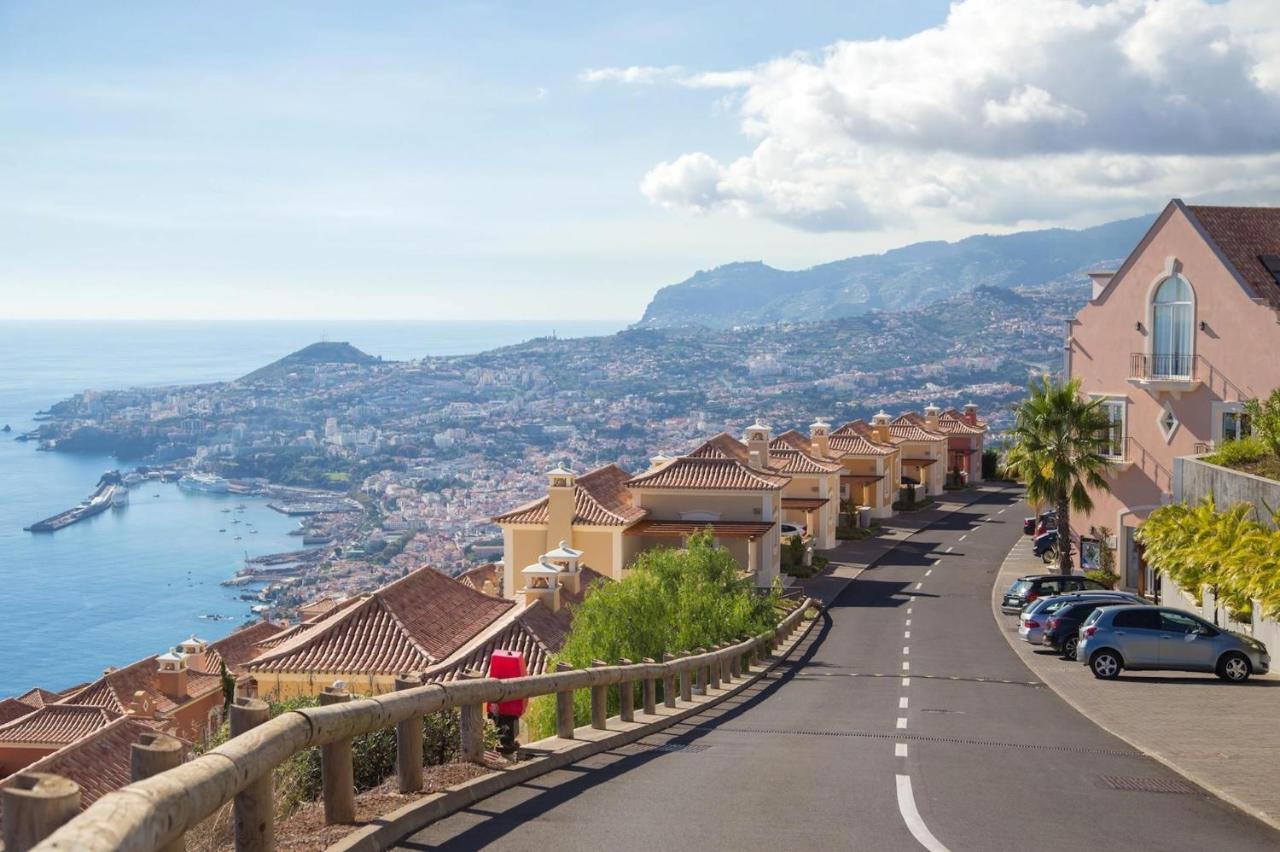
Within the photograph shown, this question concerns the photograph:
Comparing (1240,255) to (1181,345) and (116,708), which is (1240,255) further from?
(116,708)

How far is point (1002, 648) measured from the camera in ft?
119

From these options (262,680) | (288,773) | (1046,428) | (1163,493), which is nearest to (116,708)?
(262,680)

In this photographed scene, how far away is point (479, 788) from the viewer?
929 centimetres

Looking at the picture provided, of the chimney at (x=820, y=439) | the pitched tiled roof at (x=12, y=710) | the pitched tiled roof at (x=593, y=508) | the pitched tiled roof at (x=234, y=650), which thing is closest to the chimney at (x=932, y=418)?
the chimney at (x=820, y=439)

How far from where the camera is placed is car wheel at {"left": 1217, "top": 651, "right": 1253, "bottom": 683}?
25.9 m

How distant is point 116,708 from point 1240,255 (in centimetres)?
4245

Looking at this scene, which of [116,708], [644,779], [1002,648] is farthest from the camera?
[116,708]

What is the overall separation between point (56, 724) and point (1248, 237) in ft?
145

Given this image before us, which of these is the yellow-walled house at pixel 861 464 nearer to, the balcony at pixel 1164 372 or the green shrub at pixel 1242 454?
the balcony at pixel 1164 372

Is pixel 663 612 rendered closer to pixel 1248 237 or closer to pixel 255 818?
pixel 255 818

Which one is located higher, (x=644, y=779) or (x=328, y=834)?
(x=328, y=834)

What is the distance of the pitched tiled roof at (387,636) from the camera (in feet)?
113

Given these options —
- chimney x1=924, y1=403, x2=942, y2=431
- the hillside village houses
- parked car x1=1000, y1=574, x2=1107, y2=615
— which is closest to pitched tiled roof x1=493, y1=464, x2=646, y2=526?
the hillside village houses

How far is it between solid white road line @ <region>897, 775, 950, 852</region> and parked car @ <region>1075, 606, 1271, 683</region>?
16852 mm
